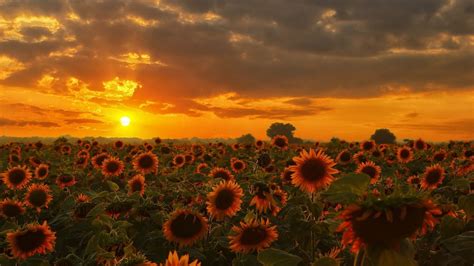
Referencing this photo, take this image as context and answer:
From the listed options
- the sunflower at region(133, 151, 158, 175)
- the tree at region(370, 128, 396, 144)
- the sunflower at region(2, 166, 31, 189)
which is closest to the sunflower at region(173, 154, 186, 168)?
the sunflower at region(133, 151, 158, 175)

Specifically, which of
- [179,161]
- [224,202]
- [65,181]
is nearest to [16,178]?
[65,181]

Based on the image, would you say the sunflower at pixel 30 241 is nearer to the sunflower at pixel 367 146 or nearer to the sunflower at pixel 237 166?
the sunflower at pixel 237 166

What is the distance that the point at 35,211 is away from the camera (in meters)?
8.92

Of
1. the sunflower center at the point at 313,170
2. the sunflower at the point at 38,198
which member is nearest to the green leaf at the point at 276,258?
the sunflower center at the point at 313,170

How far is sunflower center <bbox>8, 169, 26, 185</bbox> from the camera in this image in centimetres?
1231

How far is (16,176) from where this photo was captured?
488 inches

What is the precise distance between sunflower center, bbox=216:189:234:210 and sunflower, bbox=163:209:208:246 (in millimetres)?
531

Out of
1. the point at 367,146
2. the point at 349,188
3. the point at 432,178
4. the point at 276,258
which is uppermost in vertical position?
the point at 367,146

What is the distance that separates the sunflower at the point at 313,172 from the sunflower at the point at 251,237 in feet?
2.91

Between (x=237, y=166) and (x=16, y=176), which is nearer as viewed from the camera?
(x=16, y=176)

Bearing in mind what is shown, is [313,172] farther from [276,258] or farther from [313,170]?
[276,258]

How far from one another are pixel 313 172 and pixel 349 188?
3592 millimetres

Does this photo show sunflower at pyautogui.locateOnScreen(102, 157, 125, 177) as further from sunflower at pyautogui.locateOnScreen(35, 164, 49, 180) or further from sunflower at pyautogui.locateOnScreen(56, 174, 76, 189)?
sunflower at pyautogui.locateOnScreen(35, 164, 49, 180)

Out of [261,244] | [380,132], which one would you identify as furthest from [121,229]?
[380,132]
